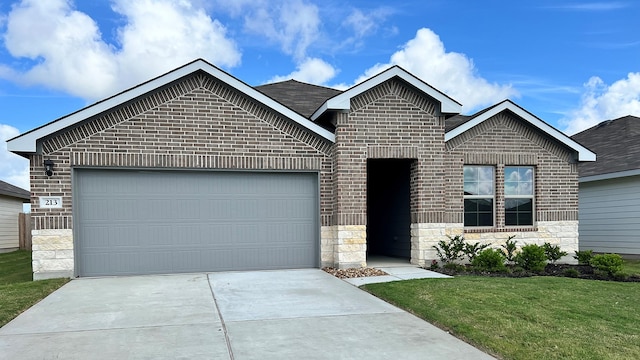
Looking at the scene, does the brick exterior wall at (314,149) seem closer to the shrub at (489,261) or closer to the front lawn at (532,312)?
the shrub at (489,261)

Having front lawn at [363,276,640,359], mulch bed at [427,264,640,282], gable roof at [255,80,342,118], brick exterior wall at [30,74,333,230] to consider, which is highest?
gable roof at [255,80,342,118]

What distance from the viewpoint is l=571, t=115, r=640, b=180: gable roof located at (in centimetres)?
1567

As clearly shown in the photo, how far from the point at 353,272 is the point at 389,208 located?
428cm

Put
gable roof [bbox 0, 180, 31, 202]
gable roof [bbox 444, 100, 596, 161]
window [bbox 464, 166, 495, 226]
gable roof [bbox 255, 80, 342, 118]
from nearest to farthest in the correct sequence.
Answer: gable roof [bbox 444, 100, 596, 161] → window [bbox 464, 166, 495, 226] → gable roof [bbox 255, 80, 342, 118] → gable roof [bbox 0, 180, 31, 202]

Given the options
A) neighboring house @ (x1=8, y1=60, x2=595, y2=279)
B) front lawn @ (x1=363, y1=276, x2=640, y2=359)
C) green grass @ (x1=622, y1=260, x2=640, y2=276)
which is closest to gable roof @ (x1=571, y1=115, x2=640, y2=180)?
green grass @ (x1=622, y1=260, x2=640, y2=276)

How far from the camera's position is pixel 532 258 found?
1155cm

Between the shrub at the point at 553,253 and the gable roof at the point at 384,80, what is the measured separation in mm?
4198

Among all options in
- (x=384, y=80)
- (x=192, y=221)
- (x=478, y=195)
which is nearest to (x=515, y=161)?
(x=478, y=195)

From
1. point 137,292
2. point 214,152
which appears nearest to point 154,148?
point 214,152

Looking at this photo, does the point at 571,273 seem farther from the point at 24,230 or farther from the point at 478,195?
the point at 24,230

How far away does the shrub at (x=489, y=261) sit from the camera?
11117mm

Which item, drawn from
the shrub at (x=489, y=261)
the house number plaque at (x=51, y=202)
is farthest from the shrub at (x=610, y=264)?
the house number plaque at (x=51, y=202)

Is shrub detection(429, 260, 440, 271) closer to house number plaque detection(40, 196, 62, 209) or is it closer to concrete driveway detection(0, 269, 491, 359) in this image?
concrete driveway detection(0, 269, 491, 359)

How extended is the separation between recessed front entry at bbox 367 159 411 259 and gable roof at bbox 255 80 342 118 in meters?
2.58
